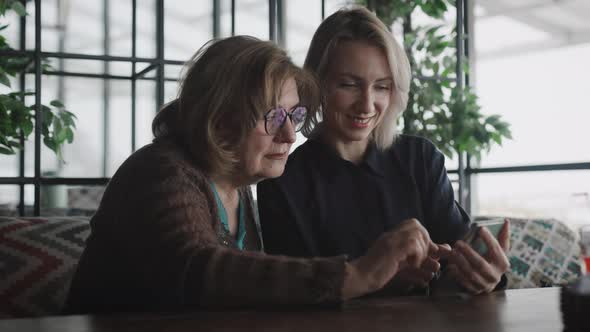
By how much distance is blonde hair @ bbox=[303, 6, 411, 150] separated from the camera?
5.68ft

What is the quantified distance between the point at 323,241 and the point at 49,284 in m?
0.70

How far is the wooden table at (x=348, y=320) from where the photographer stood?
942 millimetres

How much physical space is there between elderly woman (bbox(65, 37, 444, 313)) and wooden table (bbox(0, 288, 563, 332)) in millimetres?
53

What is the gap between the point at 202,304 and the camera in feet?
3.68

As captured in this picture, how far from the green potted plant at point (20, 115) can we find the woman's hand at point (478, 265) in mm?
1961

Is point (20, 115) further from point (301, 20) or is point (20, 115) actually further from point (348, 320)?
point (348, 320)

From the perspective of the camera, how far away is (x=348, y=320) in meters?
0.99

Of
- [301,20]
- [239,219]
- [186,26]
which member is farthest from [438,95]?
[239,219]

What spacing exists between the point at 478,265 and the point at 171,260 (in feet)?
2.04

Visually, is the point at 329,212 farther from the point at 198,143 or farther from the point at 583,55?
the point at 583,55

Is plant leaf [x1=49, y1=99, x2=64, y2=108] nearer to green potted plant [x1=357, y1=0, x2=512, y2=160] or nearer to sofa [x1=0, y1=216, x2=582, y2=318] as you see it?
sofa [x1=0, y1=216, x2=582, y2=318]

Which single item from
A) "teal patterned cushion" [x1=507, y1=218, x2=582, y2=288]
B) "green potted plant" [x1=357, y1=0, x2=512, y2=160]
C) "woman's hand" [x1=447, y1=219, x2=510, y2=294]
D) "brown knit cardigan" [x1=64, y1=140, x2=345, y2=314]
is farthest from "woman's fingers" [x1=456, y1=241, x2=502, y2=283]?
"green potted plant" [x1=357, y1=0, x2=512, y2=160]

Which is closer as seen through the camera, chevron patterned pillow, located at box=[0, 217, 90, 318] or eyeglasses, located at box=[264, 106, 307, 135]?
eyeglasses, located at box=[264, 106, 307, 135]

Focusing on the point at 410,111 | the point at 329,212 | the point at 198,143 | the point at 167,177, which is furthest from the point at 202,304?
the point at 410,111
